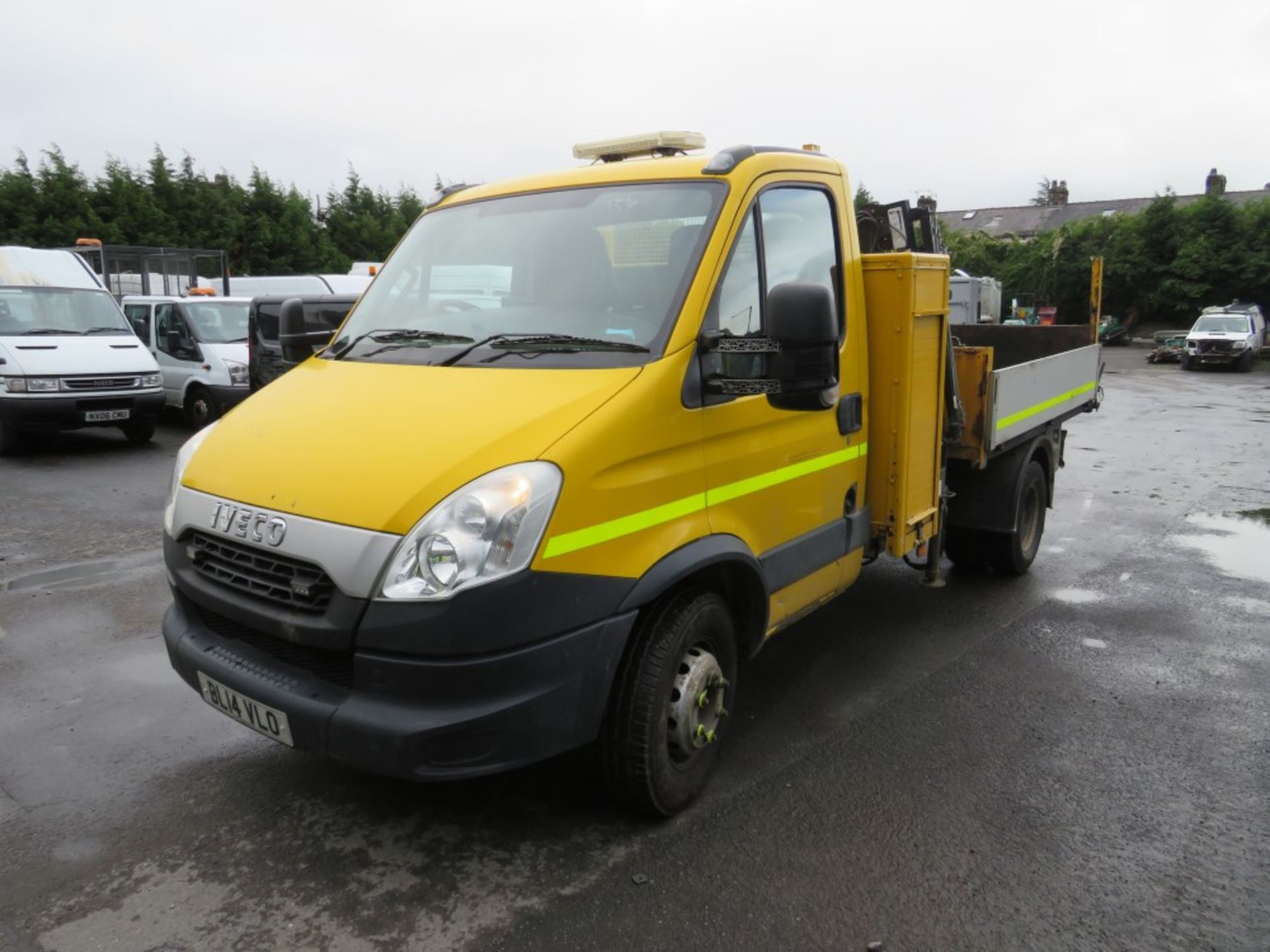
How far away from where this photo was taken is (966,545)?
6.29 metres

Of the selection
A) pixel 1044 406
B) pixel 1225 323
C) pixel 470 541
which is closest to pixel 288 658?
pixel 470 541

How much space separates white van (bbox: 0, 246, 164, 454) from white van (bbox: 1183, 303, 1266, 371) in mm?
26970

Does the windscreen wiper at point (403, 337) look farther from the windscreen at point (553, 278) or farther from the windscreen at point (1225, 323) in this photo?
the windscreen at point (1225, 323)

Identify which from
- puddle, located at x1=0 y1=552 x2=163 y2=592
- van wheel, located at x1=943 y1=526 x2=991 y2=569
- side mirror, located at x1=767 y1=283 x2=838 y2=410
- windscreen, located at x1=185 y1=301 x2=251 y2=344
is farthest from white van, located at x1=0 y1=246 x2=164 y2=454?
side mirror, located at x1=767 y1=283 x2=838 y2=410

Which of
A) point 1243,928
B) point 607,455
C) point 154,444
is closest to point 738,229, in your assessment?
point 607,455

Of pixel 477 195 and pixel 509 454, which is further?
pixel 477 195

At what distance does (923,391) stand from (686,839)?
2.37 metres

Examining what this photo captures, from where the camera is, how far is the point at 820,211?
13.2 ft

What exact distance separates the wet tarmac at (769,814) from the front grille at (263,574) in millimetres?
945

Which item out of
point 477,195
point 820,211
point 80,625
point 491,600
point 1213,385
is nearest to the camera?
point 491,600

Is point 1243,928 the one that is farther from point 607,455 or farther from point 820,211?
point 820,211

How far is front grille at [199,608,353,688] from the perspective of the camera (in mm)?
2832

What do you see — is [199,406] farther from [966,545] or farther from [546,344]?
[546,344]

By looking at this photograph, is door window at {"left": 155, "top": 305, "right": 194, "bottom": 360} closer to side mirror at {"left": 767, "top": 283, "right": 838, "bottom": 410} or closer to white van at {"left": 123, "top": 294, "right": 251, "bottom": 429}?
white van at {"left": 123, "top": 294, "right": 251, "bottom": 429}
